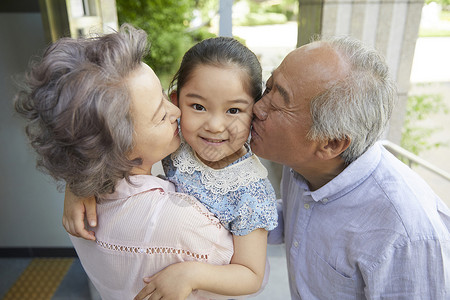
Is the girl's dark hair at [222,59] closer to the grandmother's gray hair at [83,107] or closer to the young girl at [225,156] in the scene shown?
the young girl at [225,156]

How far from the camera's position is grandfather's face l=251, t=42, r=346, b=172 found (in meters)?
1.17

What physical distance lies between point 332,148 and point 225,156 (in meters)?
0.38

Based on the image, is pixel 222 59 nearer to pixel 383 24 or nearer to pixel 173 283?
pixel 173 283

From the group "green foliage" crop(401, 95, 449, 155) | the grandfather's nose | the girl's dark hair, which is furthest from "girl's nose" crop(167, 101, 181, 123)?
"green foliage" crop(401, 95, 449, 155)

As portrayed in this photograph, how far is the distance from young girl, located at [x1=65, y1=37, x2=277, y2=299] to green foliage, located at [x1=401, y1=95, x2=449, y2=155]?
3019mm

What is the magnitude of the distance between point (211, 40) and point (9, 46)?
6.66ft

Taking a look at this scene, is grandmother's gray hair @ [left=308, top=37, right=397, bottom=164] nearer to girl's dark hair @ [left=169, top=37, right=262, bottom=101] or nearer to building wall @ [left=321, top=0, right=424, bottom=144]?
girl's dark hair @ [left=169, top=37, right=262, bottom=101]

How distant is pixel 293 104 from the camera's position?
48.4 inches

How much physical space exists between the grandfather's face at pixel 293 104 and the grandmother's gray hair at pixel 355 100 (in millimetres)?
30

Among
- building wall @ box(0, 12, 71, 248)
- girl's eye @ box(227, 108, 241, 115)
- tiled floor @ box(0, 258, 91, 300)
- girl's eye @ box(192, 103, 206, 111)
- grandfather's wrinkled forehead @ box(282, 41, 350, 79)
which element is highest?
grandfather's wrinkled forehead @ box(282, 41, 350, 79)

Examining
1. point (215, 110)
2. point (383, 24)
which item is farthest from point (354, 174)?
point (383, 24)

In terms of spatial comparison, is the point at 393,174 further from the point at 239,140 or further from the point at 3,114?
the point at 3,114

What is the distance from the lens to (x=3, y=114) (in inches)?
104

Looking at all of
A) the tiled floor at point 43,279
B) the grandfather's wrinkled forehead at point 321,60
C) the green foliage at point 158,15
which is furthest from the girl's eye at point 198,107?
the green foliage at point 158,15
